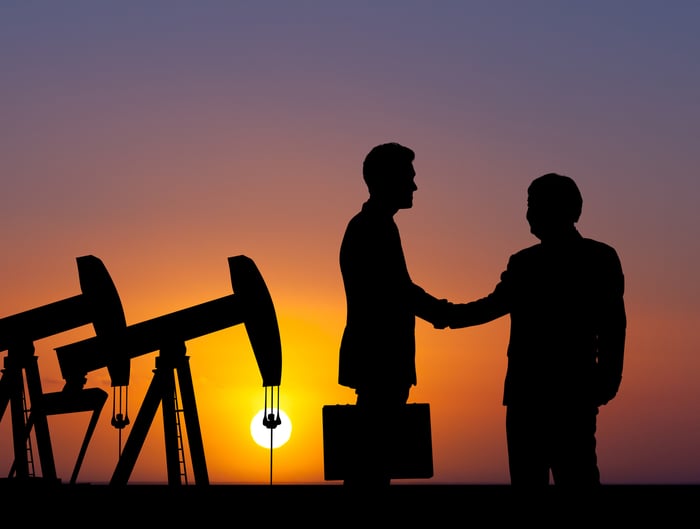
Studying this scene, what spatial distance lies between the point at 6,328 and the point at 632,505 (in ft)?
31.4

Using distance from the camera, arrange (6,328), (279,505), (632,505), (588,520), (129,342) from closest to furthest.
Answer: (588,520), (632,505), (279,505), (129,342), (6,328)

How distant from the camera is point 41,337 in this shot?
14.8m

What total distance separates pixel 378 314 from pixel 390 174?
882mm

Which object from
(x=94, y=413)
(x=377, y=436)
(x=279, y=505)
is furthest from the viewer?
(x=94, y=413)

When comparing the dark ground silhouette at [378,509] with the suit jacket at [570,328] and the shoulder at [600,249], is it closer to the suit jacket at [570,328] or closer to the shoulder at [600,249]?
the suit jacket at [570,328]

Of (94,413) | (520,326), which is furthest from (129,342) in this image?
(520,326)

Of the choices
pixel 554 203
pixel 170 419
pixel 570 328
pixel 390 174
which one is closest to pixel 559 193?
pixel 554 203

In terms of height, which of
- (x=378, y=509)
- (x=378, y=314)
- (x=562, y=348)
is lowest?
(x=378, y=509)

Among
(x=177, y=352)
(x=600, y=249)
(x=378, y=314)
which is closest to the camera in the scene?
(x=600, y=249)

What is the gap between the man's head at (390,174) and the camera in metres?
7.05

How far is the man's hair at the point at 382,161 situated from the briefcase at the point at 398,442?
1430mm

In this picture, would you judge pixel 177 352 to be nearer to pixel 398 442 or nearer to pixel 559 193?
pixel 398 442

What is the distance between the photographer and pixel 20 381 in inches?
607

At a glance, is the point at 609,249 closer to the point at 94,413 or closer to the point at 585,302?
the point at 585,302
